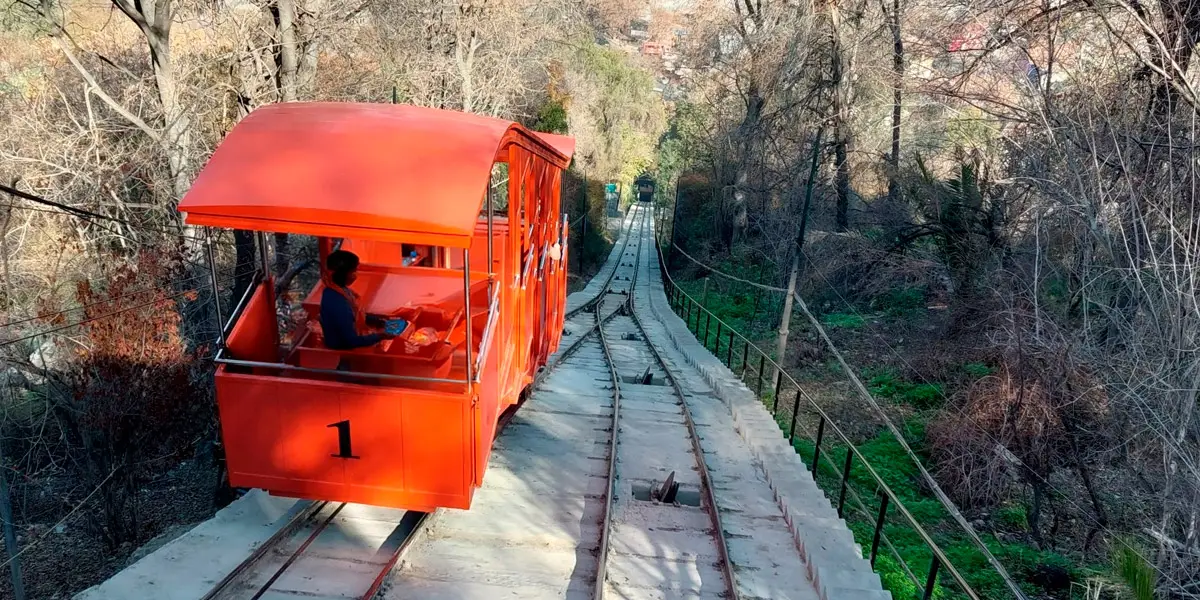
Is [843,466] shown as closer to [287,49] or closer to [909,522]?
[909,522]

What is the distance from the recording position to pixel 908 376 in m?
12.6

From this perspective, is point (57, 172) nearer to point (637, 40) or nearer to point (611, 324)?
point (611, 324)

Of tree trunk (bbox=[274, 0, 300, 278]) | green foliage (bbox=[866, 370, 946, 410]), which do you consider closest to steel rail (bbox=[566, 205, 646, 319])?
green foliage (bbox=[866, 370, 946, 410])

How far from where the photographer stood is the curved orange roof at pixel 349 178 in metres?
4.15

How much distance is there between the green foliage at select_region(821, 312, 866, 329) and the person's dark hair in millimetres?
13563

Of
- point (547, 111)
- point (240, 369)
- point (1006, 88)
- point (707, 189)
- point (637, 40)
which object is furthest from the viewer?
point (637, 40)

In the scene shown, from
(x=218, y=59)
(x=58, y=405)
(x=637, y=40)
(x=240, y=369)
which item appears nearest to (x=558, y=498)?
(x=240, y=369)

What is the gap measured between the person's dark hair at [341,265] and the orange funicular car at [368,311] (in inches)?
8.3

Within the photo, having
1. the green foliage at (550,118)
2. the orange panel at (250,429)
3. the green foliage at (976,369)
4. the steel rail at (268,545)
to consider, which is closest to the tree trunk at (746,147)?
the green foliage at (550,118)

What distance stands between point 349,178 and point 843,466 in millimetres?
8683

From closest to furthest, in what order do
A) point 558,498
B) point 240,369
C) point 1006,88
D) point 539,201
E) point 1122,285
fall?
1. point 240,369
2. point 558,498
3. point 1122,285
4. point 539,201
5. point 1006,88

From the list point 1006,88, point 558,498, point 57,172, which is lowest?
point 558,498

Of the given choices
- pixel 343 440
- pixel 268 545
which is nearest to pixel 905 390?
pixel 343 440

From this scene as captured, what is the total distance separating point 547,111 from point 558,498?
27.7 meters
